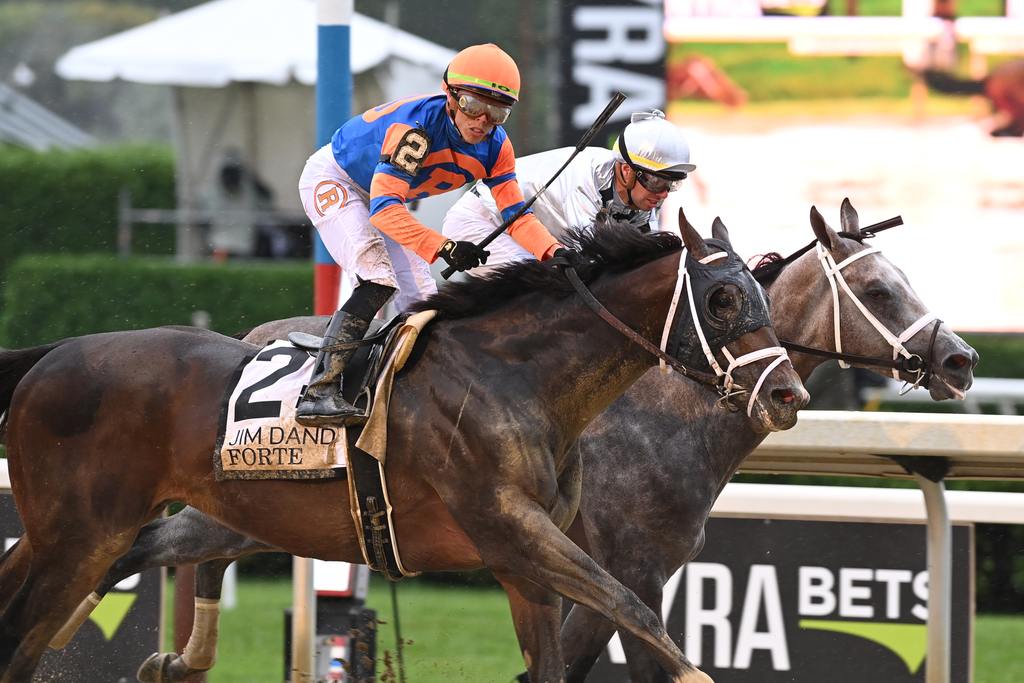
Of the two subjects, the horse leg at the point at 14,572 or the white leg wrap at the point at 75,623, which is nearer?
the horse leg at the point at 14,572

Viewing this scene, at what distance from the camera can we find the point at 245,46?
12406mm

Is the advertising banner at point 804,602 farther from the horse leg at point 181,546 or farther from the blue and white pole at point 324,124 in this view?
the horse leg at point 181,546

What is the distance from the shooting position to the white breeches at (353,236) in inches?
161

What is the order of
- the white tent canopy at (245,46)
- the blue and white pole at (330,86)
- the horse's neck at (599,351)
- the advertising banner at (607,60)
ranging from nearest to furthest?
1. the horse's neck at (599,351)
2. the blue and white pole at (330,86)
3. the advertising banner at (607,60)
4. the white tent canopy at (245,46)

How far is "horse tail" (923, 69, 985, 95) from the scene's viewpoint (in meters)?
11.2

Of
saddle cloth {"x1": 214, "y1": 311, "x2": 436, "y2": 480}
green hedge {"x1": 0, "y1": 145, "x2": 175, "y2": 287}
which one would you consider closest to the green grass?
→ saddle cloth {"x1": 214, "y1": 311, "x2": 436, "y2": 480}

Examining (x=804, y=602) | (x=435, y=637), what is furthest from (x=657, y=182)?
(x=435, y=637)

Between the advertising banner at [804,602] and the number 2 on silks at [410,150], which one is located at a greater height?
the number 2 on silks at [410,150]

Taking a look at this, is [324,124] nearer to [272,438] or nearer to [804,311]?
[272,438]

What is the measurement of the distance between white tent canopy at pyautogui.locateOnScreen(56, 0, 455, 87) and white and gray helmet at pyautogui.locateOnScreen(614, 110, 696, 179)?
7821 millimetres

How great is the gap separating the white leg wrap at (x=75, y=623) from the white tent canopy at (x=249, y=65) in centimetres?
768

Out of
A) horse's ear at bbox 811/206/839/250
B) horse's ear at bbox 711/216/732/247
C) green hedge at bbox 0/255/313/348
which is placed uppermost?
green hedge at bbox 0/255/313/348

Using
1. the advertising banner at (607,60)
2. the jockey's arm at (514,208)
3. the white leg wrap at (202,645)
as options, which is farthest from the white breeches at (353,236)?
the advertising banner at (607,60)

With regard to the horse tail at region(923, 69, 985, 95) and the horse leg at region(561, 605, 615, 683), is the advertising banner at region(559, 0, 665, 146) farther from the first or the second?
the horse leg at region(561, 605, 615, 683)
